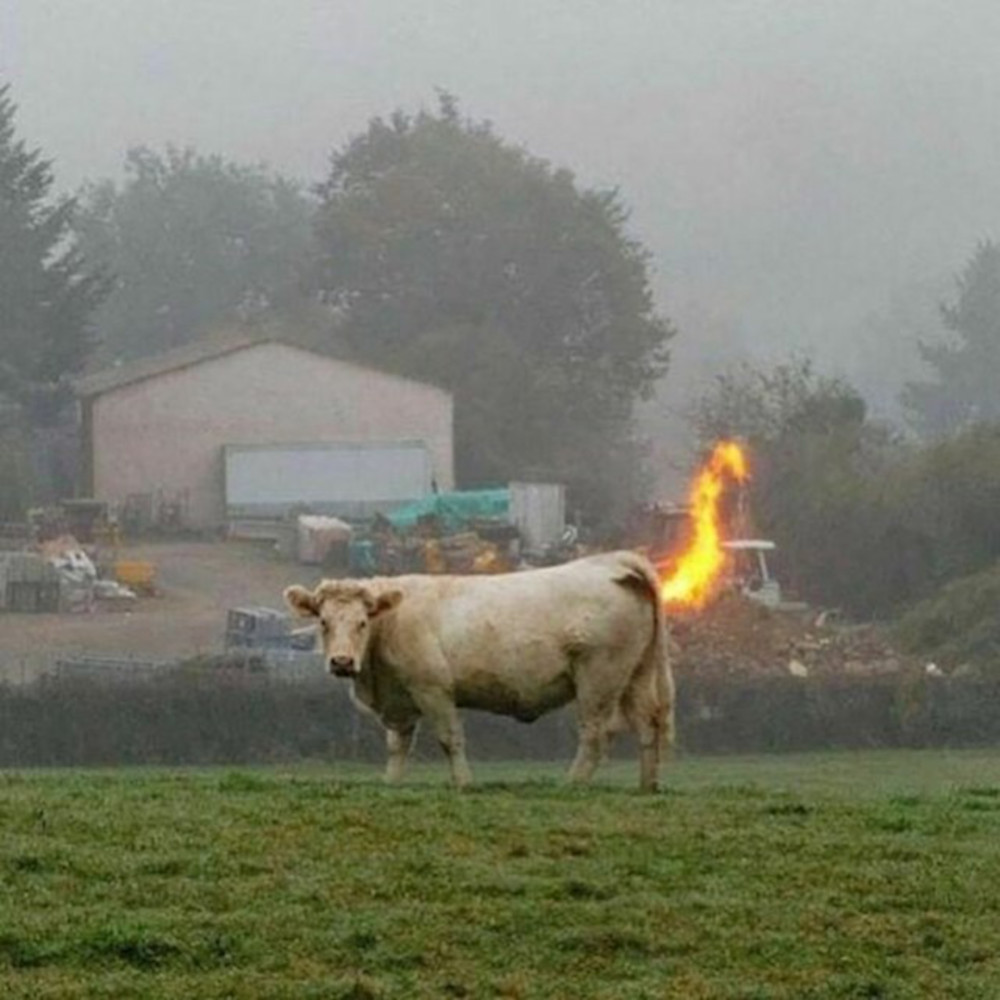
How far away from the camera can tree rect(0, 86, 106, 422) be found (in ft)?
331

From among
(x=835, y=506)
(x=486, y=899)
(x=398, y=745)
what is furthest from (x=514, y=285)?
(x=486, y=899)

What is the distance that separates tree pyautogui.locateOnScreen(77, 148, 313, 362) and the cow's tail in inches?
4369

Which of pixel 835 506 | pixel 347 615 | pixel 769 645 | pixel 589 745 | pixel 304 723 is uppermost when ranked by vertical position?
pixel 835 506

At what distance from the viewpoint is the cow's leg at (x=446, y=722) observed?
63.4 feet

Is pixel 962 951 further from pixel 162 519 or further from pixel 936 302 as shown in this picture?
pixel 936 302

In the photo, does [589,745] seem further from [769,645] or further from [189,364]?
[189,364]

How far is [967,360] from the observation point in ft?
500

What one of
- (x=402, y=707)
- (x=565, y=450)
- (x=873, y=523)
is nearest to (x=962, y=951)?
(x=402, y=707)

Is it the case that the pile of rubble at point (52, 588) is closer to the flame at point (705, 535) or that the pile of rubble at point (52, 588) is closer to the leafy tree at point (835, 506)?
the flame at point (705, 535)

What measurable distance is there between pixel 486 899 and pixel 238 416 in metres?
82.6

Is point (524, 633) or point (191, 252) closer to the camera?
point (524, 633)

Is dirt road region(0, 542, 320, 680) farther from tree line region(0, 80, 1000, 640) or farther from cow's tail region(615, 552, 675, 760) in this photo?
cow's tail region(615, 552, 675, 760)

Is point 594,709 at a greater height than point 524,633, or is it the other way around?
point 524,633

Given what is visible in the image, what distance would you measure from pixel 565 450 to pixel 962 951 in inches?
3721
